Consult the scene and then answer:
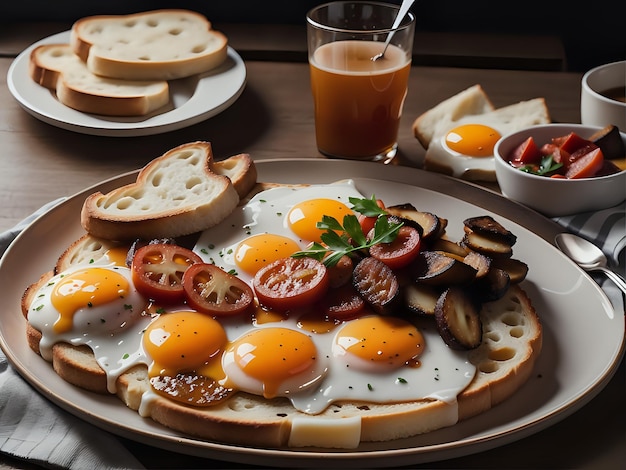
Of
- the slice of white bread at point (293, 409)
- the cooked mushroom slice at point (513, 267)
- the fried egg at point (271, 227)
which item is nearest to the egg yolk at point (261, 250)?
the fried egg at point (271, 227)

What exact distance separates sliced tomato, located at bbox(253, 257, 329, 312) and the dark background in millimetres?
3289

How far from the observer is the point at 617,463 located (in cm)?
192

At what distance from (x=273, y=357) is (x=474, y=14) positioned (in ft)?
12.9

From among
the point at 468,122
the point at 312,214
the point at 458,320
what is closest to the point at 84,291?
the point at 312,214

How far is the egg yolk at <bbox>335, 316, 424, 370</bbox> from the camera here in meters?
2.10

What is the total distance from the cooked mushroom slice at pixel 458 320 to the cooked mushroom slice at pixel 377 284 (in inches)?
5.5

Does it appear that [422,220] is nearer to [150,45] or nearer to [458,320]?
[458,320]

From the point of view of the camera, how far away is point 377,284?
231 cm

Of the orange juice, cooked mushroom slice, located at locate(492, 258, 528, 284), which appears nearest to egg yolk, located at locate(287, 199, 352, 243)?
cooked mushroom slice, located at locate(492, 258, 528, 284)

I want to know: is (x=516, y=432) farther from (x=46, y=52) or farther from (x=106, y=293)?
(x=46, y=52)

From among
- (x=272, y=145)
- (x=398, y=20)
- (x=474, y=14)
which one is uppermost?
(x=398, y=20)

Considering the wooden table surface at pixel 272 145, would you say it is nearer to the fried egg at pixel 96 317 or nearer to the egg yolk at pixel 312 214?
the fried egg at pixel 96 317

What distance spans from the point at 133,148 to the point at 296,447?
2.06 metres

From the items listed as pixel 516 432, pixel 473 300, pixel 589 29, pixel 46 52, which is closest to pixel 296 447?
pixel 516 432
